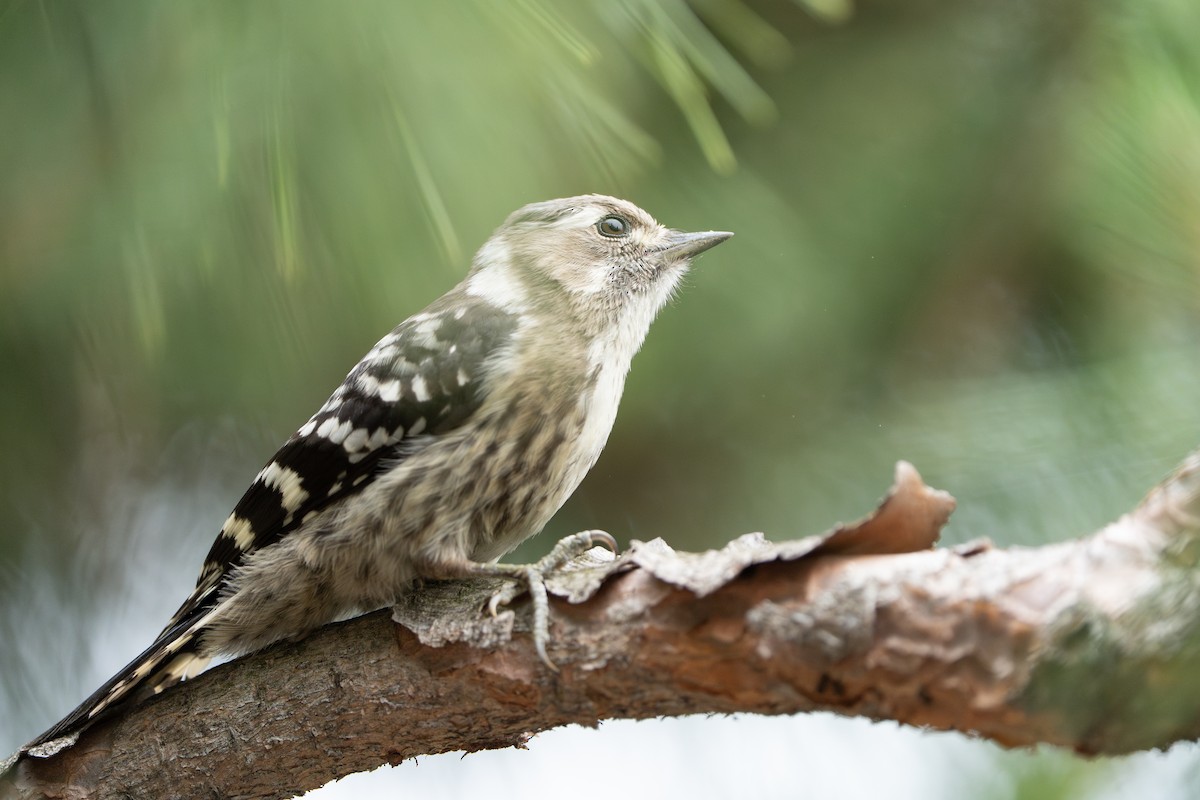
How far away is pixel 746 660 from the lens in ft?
4.27

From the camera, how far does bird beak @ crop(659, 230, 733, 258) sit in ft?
7.48

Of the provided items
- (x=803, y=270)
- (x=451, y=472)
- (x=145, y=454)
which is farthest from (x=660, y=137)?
(x=145, y=454)

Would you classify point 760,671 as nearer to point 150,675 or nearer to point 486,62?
point 486,62

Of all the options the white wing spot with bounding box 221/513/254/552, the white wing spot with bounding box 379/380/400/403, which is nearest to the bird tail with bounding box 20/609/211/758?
the white wing spot with bounding box 221/513/254/552

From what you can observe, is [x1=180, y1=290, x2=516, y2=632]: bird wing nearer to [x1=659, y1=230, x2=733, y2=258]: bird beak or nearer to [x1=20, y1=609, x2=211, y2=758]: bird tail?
[x1=20, y1=609, x2=211, y2=758]: bird tail

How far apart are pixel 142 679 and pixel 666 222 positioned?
1.43 m

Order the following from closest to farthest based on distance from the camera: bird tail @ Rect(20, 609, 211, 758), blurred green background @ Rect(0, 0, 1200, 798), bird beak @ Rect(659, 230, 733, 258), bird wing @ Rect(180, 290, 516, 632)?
blurred green background @ Rect(0, 0, 1200, 798)
bird tail @ Rect(20, 609, 211, 758)
bird wing @ Rect(180, 290, 516, 632)
bird beak @ Rect(659, 230, 733, 258)

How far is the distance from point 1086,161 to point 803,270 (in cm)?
61

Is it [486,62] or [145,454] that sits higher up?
[486,62]

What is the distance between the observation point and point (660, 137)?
2.53 m

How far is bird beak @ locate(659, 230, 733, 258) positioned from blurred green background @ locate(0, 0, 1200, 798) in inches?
7.2

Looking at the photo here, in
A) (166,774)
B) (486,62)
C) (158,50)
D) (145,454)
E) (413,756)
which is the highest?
(158,50)

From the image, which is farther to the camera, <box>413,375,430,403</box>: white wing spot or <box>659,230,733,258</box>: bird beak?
<box>659,230,733,258</box>: bird beak

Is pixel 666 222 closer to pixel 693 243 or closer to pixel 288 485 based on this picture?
pixel 693 243
